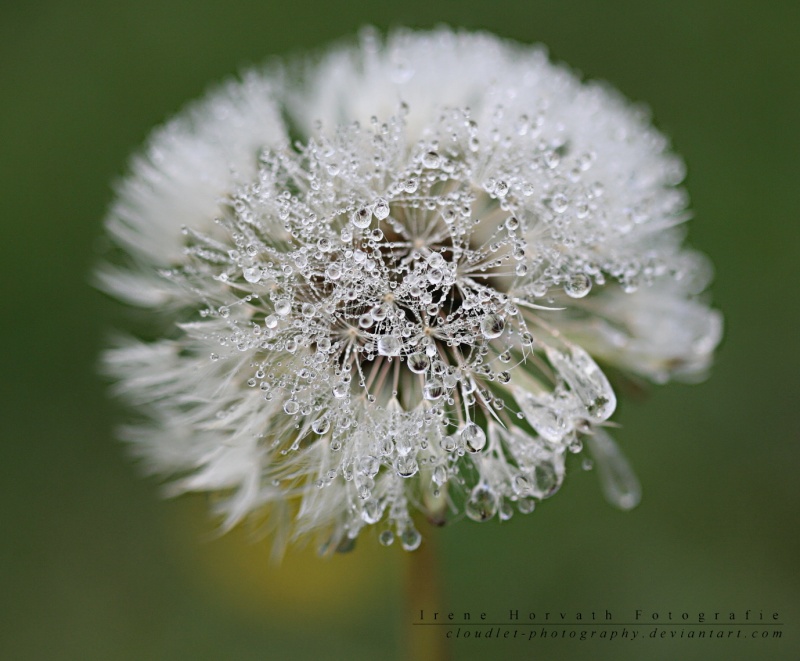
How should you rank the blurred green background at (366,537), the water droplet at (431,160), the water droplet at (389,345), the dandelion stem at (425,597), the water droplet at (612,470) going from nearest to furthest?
the water droplet at (389,345)
the water droplet at (431,160)
the dandelion stem at (425,597)
the water droplet at (612,470)
the blurred green background at (366,537)

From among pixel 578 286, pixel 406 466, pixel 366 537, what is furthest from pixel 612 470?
pixel 366 537

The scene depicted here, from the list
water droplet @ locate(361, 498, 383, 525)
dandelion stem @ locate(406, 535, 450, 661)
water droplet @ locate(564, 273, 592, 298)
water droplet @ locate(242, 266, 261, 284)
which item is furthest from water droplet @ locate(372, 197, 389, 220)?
dandelion stem @ locate(406, 535, 450, 661)

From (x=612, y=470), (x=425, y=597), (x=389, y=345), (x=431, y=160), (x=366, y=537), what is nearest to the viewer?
(x=389, y=345)

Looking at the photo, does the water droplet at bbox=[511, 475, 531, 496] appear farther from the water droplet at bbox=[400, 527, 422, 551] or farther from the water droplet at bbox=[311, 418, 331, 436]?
the water droplet at bbox=[311, 418, 331, 436]

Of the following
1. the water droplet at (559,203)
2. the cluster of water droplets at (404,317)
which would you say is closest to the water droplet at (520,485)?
the cluster of water droplets at (404,317)

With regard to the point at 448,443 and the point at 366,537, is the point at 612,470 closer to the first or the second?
the point at 448,443

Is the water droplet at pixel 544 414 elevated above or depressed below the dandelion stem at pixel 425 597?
above

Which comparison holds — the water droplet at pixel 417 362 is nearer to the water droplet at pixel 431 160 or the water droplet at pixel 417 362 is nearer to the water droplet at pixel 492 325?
the water droplet at pixel 492 325

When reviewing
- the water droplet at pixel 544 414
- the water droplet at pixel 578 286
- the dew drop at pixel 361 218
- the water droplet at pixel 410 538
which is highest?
the dew drop at pixel 361 218
